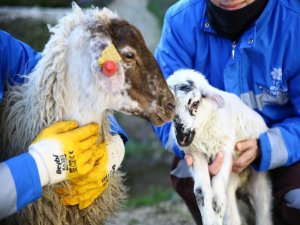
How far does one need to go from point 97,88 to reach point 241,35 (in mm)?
862

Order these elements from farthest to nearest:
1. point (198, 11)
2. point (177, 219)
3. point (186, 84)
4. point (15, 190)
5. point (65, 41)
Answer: point (177, 219)
point (198, 11)
point (186, 84)
point (65, 41)
point (15, 190)

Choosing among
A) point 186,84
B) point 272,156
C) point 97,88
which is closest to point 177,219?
point 272,156

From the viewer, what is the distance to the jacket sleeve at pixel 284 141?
2.56 metres

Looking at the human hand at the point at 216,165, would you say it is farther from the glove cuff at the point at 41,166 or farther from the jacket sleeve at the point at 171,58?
the glove cuff at the point at 41,166

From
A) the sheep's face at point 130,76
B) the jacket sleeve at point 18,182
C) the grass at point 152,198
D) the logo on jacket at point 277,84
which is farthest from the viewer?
the grass at point 152,198

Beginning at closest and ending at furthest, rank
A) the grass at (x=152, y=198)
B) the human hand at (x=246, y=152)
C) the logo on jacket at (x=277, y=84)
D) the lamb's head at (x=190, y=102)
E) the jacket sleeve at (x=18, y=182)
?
the jacket sleeve at (x=18, y=182)
the lamb's head at (x=190, y=102)
the human hand at (x=246, y=152)
the logo on jacket at (x=277, y=84)
the grass at (x=152, y=198)

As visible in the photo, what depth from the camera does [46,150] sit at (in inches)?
76.5

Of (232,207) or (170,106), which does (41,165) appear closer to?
(170,106)

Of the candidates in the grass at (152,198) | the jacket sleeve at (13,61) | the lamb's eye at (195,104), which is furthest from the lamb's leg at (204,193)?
the grass at (152,198)

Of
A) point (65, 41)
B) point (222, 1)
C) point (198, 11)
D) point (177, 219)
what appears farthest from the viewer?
point (177, 219)

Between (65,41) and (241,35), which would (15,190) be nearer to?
(65,41)

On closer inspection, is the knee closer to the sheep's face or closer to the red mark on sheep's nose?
the sheep's face

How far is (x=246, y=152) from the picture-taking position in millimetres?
2541

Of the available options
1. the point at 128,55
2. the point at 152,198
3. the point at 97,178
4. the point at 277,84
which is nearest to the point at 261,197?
the point at 277,84
